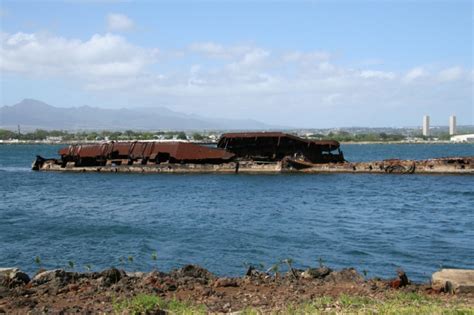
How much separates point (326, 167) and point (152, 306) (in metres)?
36.3

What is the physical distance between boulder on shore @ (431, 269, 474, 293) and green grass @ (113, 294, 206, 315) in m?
4.19

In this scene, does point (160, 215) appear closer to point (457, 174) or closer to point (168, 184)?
point (168, 184)

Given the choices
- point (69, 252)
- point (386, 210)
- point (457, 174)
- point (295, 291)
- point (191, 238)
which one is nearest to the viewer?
point (295, 291)

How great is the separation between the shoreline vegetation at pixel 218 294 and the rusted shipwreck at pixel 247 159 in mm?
32762

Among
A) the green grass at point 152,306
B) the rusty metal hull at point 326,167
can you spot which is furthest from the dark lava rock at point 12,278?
the rusty metal hull at point 326,167

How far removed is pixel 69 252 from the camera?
16.7m

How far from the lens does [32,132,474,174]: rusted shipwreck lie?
4322 cm

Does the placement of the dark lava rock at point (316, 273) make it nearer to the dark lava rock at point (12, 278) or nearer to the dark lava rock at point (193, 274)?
the dark lava rock at point (193, 274)

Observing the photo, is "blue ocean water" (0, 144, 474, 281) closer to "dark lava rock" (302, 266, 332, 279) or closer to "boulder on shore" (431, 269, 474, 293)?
"dark lava rock" (302, 266, 332, 279)

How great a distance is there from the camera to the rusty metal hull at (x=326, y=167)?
Result: 41969mm

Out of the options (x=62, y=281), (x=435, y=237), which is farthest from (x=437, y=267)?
(x=62, y=281)

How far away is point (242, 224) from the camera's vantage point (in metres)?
21.8

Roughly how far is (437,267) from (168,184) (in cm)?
2686

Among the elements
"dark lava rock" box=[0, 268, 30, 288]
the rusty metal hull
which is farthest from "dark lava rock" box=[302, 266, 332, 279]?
the rusty metal hull
